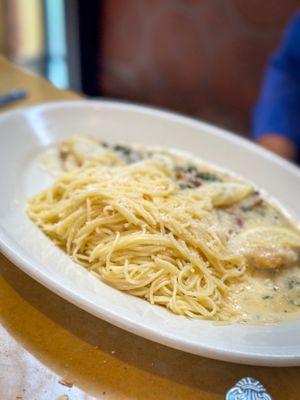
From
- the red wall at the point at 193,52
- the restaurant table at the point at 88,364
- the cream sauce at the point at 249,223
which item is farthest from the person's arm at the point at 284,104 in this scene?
the restaurant table at the point at 88,364

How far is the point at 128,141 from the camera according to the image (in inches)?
78.2

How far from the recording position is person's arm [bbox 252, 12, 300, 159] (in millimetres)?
2699

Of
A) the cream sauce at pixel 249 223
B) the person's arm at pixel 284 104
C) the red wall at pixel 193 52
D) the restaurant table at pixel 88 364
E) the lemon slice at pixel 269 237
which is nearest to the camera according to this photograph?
the restaurant table at pixel 88 364

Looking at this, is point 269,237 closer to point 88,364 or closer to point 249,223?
point 249,223

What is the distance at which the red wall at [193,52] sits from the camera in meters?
3.60

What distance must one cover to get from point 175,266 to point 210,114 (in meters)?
3.03

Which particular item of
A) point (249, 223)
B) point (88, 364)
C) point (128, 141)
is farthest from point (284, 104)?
point (88, 364)

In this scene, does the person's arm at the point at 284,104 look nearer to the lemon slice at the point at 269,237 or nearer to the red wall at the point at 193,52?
the red wall at the point at 193,52

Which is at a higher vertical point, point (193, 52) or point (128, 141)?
point (128, 141)

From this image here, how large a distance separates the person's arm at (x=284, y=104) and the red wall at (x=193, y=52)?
76cm

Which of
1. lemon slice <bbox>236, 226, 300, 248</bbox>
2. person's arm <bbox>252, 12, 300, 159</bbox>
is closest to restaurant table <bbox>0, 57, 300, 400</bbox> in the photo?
lemon slice <bbox>236, 226, 300, 248</bbox>

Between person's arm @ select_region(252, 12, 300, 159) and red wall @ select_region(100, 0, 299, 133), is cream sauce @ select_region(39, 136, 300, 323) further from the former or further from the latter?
red wall @ select_region(100, 0, 299, 133)

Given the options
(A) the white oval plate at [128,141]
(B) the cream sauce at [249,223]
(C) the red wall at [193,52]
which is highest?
(A) the white oval plate at [128,141]

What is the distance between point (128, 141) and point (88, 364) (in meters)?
1.12
